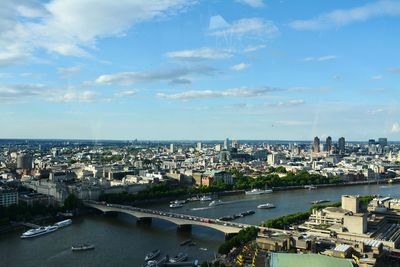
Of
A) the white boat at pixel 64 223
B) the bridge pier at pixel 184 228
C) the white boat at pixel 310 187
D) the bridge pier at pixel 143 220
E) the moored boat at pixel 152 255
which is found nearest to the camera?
the moored boat at pixel 152 255

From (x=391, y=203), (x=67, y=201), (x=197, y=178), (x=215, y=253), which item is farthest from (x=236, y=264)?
(x=197, y=178)

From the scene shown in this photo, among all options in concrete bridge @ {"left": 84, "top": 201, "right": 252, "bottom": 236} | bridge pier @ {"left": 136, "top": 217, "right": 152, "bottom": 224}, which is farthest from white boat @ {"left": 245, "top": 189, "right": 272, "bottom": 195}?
bridge pier @ {"left": 136, "top": 217, "right": 152, "bottom": 224}

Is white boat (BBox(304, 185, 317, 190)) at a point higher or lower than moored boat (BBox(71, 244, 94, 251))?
higher

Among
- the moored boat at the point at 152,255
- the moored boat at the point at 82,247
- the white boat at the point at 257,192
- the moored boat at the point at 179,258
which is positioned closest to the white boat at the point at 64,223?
the moored boat at the point at 82,247

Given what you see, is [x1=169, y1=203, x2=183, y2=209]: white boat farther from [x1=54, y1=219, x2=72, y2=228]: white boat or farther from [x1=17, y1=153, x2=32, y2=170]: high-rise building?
[x1=17, y1=153, x2=32, y2=170]: high-rise building

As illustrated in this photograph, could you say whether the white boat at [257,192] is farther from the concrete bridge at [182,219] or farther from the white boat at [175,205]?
the concrete bridge at [182,219]

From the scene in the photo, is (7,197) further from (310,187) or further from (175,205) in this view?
(310,187)

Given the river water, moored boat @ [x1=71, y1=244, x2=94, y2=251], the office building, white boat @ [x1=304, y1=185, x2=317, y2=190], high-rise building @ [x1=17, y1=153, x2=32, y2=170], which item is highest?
high-rise building @ [x1=17, y1=153, x2=32, y2=170]

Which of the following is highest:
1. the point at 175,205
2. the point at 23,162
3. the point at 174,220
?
the point at 23,162

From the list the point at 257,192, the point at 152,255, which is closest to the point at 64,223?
the point at 152,255
